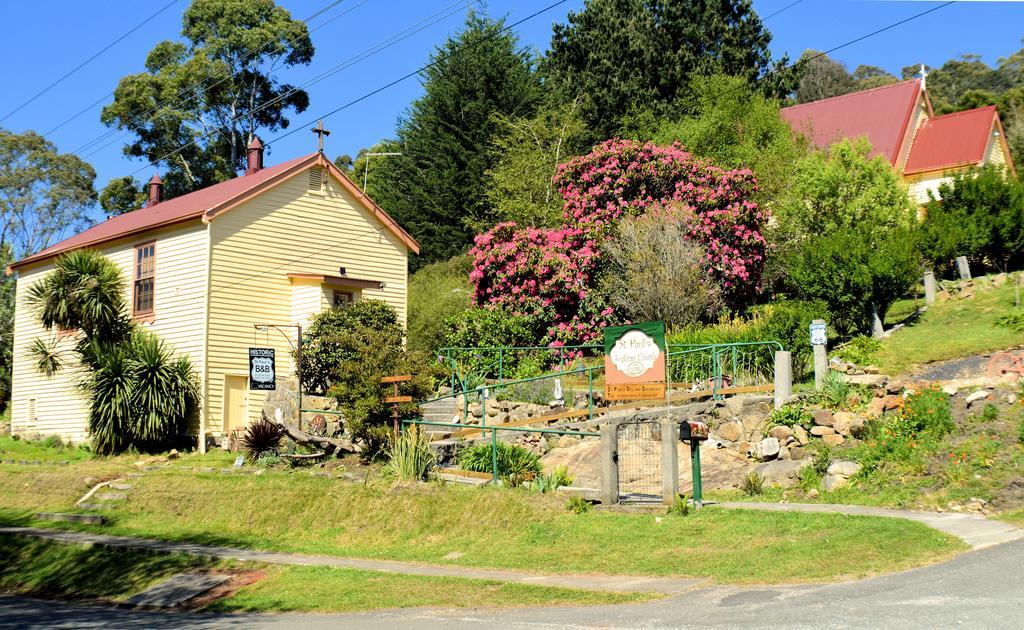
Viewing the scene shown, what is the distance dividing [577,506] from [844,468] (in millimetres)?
4711

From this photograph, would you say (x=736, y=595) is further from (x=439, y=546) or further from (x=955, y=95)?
(x=955, y=95)

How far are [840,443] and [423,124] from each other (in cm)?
3374

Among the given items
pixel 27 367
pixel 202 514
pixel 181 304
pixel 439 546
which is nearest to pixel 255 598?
pixel 439 546

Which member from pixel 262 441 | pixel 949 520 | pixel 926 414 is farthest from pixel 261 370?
pixel 949 520

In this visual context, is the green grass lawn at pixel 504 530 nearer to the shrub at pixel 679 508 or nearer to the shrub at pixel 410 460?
the shrub at pixel 679 508

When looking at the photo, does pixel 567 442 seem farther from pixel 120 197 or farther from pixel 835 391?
pixel 120 197

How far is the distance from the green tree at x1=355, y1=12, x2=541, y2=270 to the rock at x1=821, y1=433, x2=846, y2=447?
1136 inches

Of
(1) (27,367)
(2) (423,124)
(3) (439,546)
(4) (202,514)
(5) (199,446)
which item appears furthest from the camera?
(2) (423,124)

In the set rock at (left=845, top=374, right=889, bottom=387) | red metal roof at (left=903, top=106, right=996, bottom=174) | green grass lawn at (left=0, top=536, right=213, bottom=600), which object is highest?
red metal roof at (left=903, top=106, right=996, bottom=174)

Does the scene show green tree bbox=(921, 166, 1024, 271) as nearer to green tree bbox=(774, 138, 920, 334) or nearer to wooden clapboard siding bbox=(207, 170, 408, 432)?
green tree bbox=(774, 138, 920, 334)

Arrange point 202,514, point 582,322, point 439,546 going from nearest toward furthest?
1. point 439,546
2. point 202,514
3. point 582,322

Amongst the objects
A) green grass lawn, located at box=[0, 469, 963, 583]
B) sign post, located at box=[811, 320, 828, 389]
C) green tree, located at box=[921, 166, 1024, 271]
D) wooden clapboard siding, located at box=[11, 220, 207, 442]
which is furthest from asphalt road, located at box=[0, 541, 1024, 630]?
green tree, located at box=[921, 166, 1024, 271]

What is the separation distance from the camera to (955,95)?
79.8 m

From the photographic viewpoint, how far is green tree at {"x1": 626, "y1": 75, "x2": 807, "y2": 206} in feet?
112
